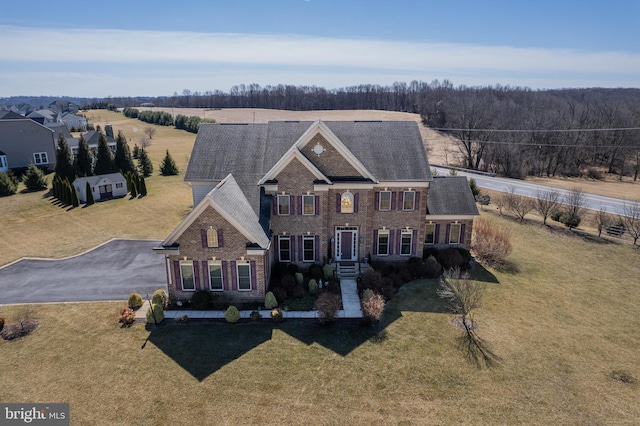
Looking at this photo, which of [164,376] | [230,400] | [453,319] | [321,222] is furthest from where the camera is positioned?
[321,222]

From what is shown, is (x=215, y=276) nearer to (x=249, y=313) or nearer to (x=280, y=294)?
(x=249, y=313)

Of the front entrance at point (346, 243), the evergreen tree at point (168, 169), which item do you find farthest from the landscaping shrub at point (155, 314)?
the evergreen tree at point (168, 169)

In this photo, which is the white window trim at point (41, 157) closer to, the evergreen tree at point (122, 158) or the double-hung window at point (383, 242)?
the evergreen tree at point (122, 158)

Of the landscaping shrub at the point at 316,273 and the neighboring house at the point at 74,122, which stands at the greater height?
the neighboring house at the point at 74,122

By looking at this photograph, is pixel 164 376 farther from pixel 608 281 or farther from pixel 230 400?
pixel 608 281

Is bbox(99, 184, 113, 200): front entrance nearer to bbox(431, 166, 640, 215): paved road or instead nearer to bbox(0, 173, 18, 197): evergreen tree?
bbox(0, 173, 18, 197): evergreen tree

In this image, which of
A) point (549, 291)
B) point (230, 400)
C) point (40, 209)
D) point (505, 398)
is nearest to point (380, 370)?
point (505, 398)
